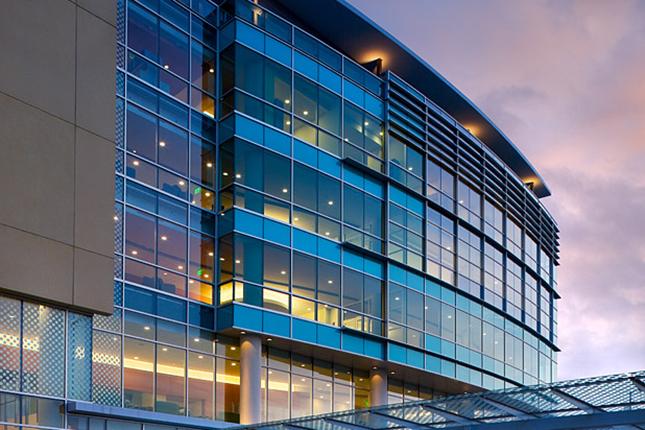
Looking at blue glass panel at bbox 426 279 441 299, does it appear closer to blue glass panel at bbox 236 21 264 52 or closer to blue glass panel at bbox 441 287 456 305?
blue glass panel at bbox 441 287 456 305

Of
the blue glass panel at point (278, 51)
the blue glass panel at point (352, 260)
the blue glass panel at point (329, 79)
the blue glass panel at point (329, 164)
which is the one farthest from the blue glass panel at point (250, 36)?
the blue glass panel at point (352, 260)

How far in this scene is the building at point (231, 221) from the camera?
58.4 feet

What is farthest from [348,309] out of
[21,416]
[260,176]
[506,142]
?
[506,142]

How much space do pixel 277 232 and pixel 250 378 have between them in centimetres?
467

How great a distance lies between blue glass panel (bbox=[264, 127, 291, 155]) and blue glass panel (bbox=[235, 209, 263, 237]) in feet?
8.40

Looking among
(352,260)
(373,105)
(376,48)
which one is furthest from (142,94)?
(376,48)

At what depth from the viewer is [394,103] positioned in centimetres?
3397

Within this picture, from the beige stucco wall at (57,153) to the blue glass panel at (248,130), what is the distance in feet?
23.5

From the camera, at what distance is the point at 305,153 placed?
2906 cm

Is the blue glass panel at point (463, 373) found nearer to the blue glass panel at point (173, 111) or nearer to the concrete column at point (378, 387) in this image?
the concrete column at point (378, 387)

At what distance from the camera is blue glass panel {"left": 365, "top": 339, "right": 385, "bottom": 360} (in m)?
29.9

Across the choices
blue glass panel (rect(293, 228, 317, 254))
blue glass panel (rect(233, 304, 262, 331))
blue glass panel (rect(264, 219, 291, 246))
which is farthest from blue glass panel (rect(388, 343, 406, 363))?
blue glass panel (rect(233, 304, 262, 331))

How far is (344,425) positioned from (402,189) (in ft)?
50.9

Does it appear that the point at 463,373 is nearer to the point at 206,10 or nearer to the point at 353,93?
the point at 353,93
